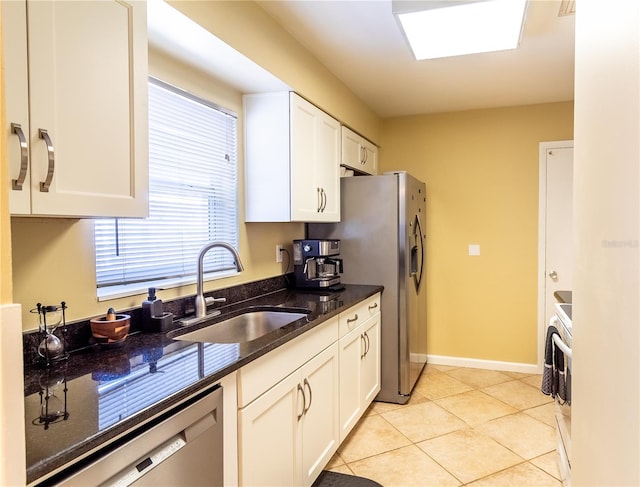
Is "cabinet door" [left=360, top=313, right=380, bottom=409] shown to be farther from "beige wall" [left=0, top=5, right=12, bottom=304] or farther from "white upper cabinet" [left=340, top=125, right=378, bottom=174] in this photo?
"beige wall" [left=0, top=5, right=12, bottom=304]

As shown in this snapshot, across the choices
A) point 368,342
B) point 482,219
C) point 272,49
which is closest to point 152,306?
point 272,49

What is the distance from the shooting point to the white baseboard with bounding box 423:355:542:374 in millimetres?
3985

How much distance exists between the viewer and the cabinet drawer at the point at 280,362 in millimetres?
1511

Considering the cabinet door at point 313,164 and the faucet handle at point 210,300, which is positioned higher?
the cabinet door at point 313,164

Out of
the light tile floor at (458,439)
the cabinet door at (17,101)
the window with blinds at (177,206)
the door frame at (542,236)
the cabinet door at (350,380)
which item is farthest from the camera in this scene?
the door frame at (542,236)

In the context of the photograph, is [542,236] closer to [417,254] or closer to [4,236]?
[417,254]

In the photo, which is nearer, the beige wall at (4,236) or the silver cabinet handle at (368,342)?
the beige wall at (4,236)

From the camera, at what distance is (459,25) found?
2.16 metres

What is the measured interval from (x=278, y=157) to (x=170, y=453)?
72.2 inches

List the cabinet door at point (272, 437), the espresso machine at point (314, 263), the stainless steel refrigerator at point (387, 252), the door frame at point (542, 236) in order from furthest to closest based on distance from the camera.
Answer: the door frame at point (542, 236) → the stainless steel refrigerator at point (387, 252) → the espresso machine at point (314, 263) → the cabinet door at point (272, 437)

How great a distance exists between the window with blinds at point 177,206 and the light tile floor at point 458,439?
1.38 meters

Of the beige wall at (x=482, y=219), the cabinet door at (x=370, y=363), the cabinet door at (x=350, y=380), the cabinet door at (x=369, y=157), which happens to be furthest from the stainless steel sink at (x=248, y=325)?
the beige wall at (x=482, y=219)

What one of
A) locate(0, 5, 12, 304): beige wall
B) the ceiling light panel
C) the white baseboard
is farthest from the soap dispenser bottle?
the white baseboard

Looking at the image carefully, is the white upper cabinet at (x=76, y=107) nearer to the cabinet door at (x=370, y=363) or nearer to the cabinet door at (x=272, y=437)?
the cabinet door at (x=272, y=437)
